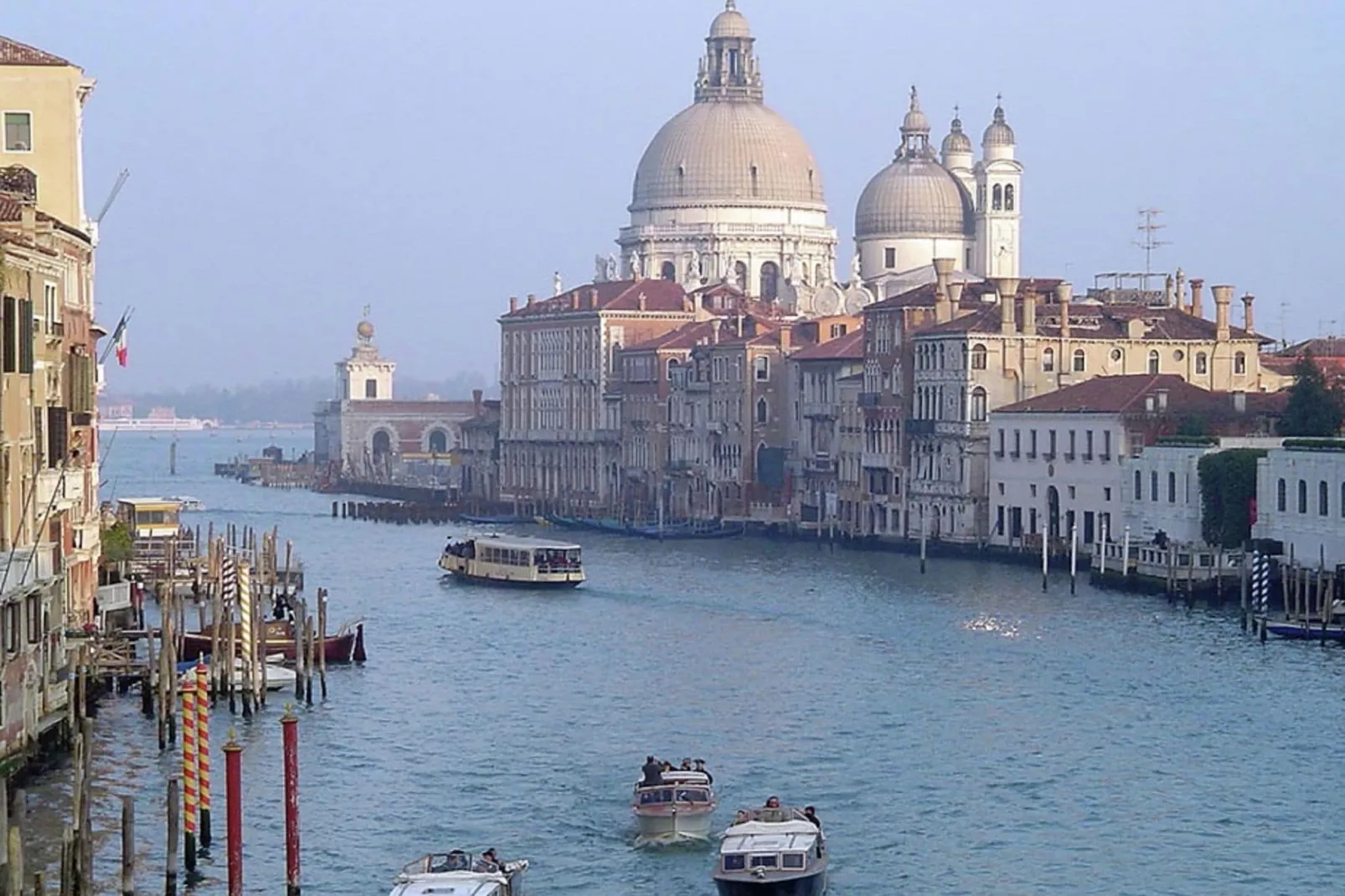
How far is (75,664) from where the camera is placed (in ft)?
93.1

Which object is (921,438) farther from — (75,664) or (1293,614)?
(75,664)

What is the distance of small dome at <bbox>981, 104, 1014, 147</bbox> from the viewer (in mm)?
96312

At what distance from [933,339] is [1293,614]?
958 inches

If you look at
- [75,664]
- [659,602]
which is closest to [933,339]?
[659,602]

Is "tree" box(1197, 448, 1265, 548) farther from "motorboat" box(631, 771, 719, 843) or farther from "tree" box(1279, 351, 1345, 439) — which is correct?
"motorboat" box(631, 771, 719, 843)

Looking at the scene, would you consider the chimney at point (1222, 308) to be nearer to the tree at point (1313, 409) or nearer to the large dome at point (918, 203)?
the tree at point (1313, 409)

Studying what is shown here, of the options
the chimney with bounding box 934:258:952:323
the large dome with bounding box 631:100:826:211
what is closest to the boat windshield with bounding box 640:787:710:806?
the chimney with bounding box 934:258:952:323

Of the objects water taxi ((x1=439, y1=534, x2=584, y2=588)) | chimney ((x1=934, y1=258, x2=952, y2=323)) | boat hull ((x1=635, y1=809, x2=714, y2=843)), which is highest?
chimney ((x1=934, y1=258, x2=952, y2=323))

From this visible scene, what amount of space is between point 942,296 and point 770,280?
114 ft

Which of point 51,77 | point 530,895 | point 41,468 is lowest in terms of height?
point 530,895

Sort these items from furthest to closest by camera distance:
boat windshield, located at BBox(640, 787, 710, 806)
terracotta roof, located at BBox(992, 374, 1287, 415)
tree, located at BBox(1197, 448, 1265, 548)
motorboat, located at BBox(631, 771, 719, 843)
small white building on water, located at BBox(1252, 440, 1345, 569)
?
terracotta roof, located at BBox(992, 374, 1287, 415), tree, located at BBox(1197, 448, 1265, 548), small white building on water, located at BBox(1252, 440, 1345, 569), boat windshield, located at BBox(640, 787, 710, 806), motorboat, located at BBox(631, 771, 719, 843)

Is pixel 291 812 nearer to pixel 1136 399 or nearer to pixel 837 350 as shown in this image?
pixel 1136 399

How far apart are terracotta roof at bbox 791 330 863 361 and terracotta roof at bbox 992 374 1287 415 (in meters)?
11.9

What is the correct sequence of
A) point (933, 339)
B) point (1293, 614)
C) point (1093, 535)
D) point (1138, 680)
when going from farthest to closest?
point (933, 339), point (1093, 535), point (1293, 614), point (1138, 680)
